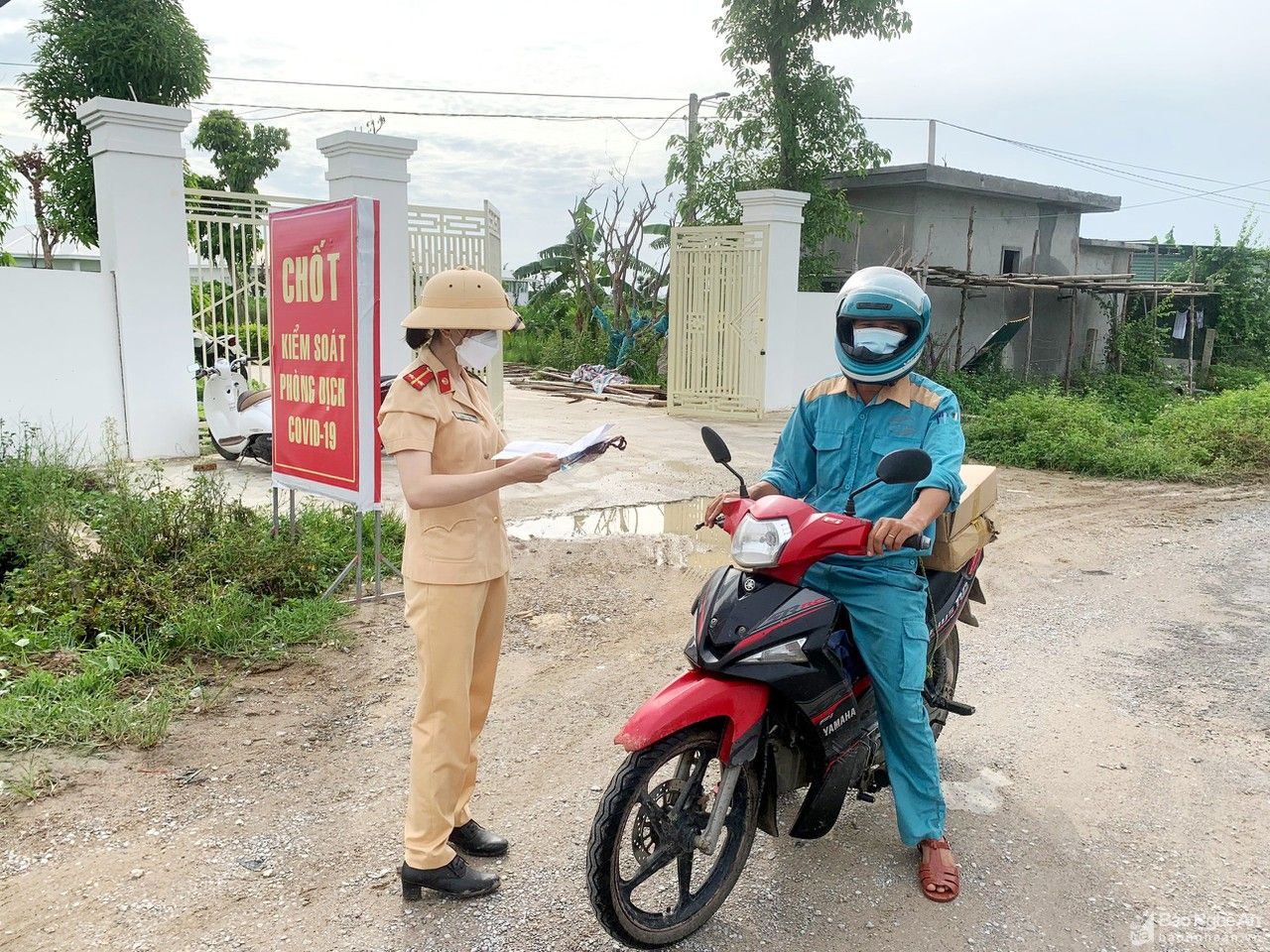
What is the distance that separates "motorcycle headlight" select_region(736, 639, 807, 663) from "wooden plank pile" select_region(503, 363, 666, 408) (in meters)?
13.2

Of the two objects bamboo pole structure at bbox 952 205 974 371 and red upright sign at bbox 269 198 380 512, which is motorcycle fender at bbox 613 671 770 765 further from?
bamboo pole structure at bbox 952 205 974 371

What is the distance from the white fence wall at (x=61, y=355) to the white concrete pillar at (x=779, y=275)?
26.9 ft

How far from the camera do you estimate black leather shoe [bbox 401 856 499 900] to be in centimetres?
276

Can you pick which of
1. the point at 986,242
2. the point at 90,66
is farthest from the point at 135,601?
the point at 986,242

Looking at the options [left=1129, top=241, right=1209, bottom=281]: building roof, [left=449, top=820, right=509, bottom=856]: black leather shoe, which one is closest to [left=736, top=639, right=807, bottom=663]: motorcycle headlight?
[left=449, top=820, right=509, bottom=856]: black leather shoe

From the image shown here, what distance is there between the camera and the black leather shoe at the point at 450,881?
276cm

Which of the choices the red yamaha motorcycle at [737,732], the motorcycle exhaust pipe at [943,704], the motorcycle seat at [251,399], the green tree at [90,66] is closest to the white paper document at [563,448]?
the red yamaha motorcycle at [737,732]

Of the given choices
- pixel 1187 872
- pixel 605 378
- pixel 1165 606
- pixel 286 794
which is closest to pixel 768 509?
pixel 1187 872

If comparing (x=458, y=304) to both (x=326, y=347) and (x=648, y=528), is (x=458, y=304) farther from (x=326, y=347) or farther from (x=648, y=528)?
(x=648, y=528)

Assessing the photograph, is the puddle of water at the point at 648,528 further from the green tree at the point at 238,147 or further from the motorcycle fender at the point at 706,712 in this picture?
the green tree at the point at 238,147

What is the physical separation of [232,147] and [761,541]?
81.7 feet

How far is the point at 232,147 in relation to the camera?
23.7 m

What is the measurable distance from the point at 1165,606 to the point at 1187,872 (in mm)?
3165

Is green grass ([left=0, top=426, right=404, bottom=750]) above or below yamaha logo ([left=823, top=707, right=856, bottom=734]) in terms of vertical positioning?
below
